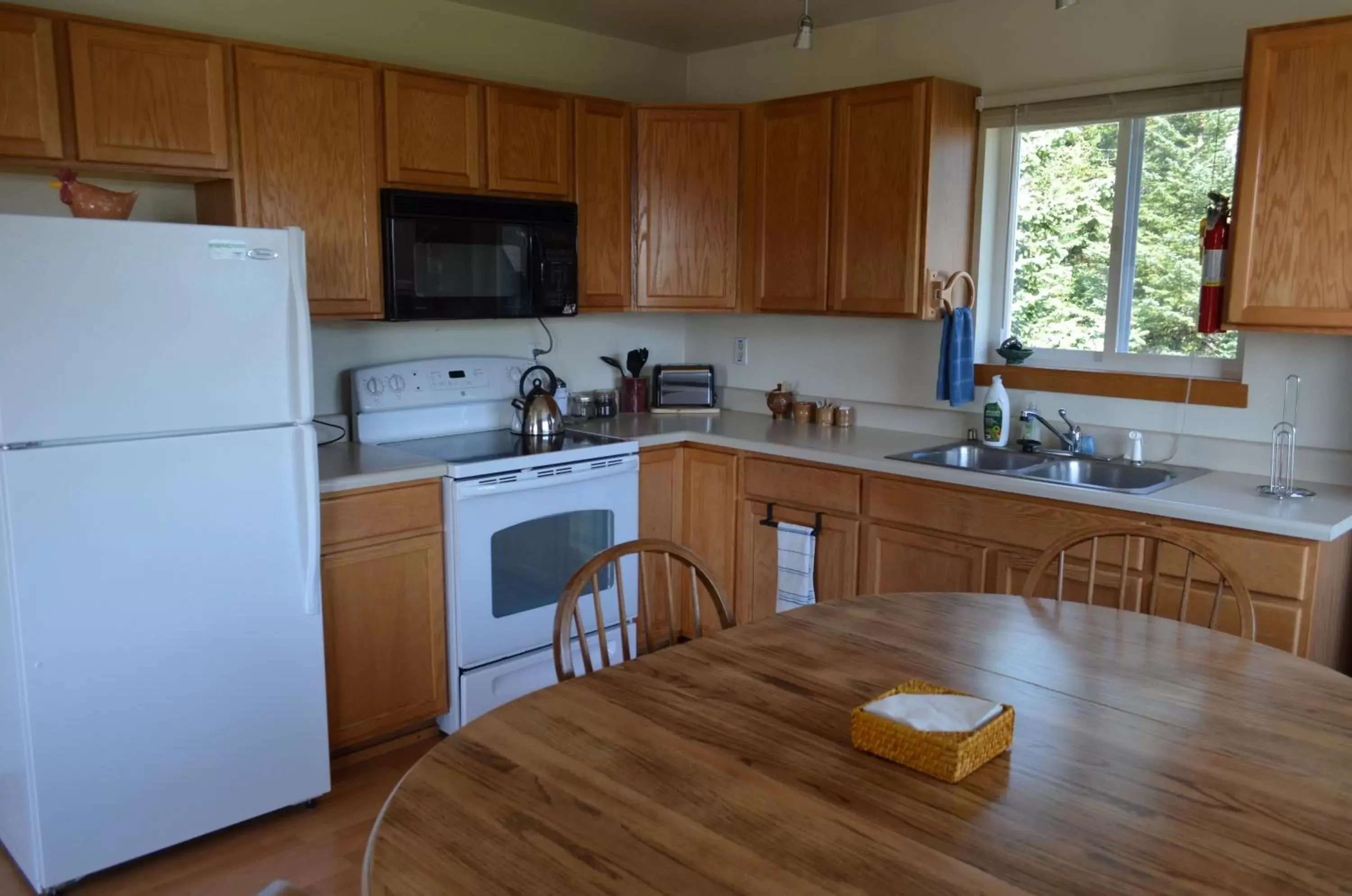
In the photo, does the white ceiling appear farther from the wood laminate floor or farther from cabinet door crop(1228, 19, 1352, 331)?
the wood laminate floor

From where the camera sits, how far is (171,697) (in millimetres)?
2402

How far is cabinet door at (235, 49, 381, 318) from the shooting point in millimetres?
2812

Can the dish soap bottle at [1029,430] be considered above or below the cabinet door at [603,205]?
below

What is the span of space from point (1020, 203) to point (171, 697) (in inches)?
118

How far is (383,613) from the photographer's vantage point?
9.59ft

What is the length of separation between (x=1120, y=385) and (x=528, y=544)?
1939 mm

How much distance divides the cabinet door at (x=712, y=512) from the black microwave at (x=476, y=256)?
73cm

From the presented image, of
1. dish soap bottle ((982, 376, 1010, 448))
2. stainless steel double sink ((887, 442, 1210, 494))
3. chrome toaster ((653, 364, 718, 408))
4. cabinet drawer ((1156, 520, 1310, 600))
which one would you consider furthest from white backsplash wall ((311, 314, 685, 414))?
cabinet drawer ((1156, 520, 1310, 600))

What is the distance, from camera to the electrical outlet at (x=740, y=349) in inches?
168

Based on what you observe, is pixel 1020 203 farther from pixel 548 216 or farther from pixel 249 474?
pixel 249 474

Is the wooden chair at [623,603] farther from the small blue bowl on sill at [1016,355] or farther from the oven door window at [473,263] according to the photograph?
the small blue bowl on sill at [1016,355]

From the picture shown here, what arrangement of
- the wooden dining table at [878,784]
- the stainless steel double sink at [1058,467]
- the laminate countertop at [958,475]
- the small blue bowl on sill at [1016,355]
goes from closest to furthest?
the wooden dining table at [878,784]
the laminate countertop at [958,475]
the stainless steel double sink at [1058,467]
the small blue bowl on sill at [1016,355]

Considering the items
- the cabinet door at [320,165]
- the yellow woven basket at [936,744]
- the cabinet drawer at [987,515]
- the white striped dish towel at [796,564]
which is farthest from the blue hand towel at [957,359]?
the yellow woven basket at [936,744]

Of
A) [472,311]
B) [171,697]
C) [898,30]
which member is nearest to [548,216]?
[472,311]
